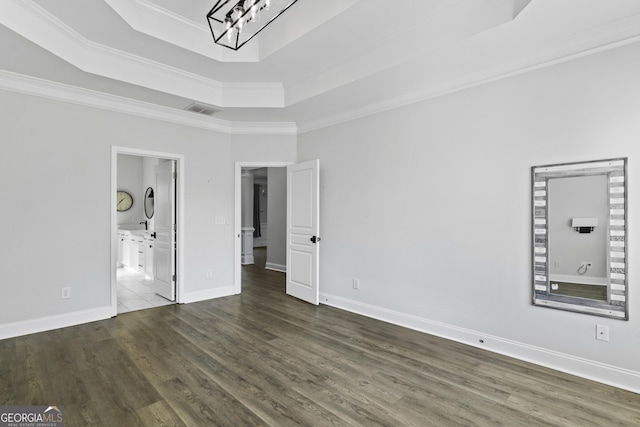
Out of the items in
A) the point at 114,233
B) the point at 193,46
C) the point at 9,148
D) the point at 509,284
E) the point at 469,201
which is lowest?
the point at 509,284

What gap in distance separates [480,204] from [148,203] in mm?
7192

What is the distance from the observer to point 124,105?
4199 millimetres

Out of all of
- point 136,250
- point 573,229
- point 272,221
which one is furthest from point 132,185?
point 573,229

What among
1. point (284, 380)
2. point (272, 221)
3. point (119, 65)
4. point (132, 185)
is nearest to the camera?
point (284, 380)

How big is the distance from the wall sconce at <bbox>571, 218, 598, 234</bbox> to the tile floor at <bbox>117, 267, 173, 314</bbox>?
5038mm

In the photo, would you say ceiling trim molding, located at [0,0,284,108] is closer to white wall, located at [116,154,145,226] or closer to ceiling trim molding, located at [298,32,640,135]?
ceiling trim molding, located at [298,32,640,135]

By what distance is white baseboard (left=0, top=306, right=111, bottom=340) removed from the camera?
3420mm

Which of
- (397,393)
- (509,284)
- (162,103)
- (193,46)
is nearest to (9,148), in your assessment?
(162,103)

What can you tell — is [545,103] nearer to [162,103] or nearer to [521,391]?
[521,391]

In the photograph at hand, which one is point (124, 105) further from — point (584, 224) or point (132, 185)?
point (584, 224)

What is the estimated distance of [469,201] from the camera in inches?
133

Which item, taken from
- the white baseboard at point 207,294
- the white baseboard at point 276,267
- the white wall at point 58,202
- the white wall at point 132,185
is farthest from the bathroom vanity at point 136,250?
the white baseboard at point 276,267

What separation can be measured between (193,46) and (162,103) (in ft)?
4.02

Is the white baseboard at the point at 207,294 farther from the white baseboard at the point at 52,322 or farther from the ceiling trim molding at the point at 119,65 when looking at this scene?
the ceiling trim molding at the point at 119,65
